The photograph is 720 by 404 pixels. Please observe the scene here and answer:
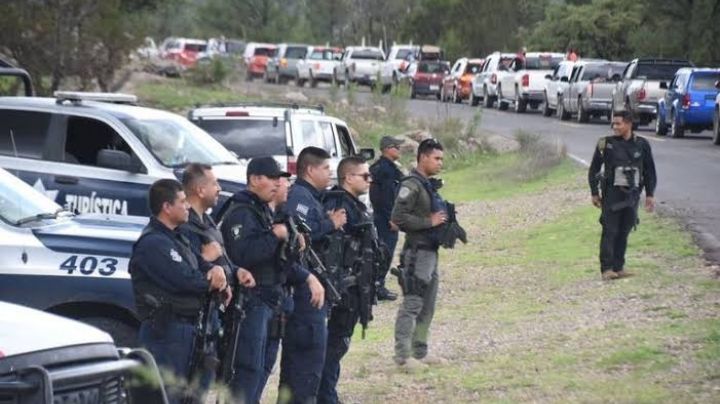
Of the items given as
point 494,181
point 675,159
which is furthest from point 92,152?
point 675,159

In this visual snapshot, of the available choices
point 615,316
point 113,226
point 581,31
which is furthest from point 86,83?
point 581,31

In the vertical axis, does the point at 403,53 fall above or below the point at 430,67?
below

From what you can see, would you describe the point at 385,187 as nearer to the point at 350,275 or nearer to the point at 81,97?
the point at 81,97

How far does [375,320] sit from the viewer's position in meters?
15.6

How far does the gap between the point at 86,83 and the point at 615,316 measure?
58.5 ft

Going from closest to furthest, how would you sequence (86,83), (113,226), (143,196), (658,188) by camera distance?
(113,226)
(143,196)
(658,188)
(86,83)

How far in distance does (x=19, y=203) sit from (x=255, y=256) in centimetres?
222

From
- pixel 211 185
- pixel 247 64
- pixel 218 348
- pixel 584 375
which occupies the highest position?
pixel 211 185

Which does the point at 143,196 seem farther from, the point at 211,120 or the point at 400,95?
the point at 400,95

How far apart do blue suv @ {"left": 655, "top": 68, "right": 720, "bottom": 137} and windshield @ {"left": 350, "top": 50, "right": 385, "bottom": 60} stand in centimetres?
2678

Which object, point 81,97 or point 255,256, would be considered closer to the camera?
point 255,256

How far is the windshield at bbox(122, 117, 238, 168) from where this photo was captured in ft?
52.0

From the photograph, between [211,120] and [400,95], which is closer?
[211,120]

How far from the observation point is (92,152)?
15875mm
